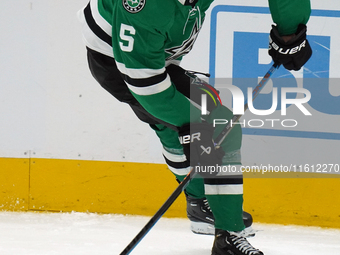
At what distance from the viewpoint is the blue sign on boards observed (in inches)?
93.7

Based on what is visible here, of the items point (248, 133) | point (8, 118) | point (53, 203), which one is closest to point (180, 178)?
point (248, 133)

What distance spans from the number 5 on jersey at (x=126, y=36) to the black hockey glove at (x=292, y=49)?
553 millimetres

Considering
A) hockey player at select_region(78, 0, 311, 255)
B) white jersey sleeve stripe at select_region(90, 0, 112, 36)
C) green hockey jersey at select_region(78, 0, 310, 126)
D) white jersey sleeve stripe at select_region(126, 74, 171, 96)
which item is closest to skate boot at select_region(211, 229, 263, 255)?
hockey player at select_region(78, 0, 311, 255)

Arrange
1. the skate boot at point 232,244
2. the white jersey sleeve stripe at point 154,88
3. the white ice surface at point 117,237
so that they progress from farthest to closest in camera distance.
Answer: the white ice surface at point 117,237, the skate boot at point 232,244, the white jersey sleeve stripe at point 154,88

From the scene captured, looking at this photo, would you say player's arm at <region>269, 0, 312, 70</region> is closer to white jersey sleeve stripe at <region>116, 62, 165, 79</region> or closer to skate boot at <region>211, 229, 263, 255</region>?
white jersey sleeve stripe at <region>116, 62, 165, 79</region>

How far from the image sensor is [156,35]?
4.50 ft

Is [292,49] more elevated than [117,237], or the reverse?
[292,49]

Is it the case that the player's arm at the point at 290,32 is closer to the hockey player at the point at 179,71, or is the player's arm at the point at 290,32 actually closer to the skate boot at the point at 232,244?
the hockey player at the point at 179,71

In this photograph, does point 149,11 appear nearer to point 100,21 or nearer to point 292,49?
point 100,21

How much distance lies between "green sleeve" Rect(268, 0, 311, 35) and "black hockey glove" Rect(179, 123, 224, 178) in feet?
1.52

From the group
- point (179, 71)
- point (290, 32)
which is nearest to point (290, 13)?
point (290, 32)

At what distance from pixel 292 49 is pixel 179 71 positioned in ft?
1.35

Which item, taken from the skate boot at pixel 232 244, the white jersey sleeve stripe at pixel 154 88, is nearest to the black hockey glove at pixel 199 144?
the white jersey sleeve stripe at pixel 154 88

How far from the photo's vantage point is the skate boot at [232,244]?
5.04ft
